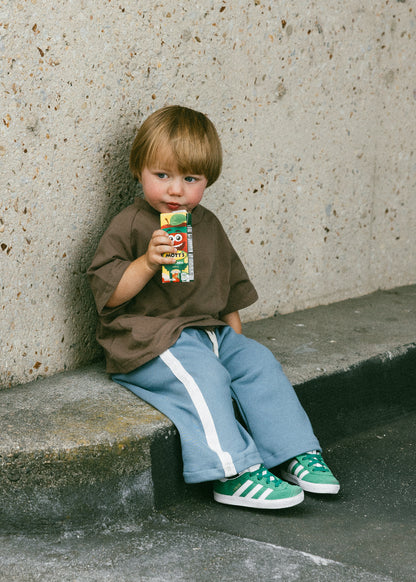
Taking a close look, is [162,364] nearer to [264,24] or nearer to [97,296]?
[97,296]

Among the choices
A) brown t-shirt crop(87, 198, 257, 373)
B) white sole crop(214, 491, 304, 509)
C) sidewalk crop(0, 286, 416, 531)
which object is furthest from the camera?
brown t-shirt crop(87, 198, 257, 373)

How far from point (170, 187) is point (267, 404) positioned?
73cm

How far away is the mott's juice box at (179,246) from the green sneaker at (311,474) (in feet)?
2.08

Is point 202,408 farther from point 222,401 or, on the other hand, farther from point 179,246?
point 179,246

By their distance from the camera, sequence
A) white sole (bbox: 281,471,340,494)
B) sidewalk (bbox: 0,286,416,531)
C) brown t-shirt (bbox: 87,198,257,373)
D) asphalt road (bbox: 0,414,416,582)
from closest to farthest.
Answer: asphalt road (bbox: 0,414,416,582) < sidewalk (bbox: 0,286,416,531) < white sole (bbox: 281,471,340,494) < brown t-shirt (bbox: 87,198,257,373)

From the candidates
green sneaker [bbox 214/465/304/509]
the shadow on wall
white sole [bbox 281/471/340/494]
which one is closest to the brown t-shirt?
the shadow on wall

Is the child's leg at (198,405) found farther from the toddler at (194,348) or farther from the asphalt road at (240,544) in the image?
the asphalt road at (240,544)

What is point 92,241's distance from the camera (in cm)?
256

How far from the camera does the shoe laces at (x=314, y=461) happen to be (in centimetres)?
225

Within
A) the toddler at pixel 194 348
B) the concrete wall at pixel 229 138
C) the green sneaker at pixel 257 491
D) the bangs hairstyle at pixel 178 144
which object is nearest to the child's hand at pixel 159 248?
the toddler at pixel 194 348

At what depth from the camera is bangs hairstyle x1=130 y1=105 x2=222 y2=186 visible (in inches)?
91.7

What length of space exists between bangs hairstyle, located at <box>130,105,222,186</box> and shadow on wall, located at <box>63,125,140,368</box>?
166 millimetres

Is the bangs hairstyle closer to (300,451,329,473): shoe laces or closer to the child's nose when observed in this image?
the child's nose

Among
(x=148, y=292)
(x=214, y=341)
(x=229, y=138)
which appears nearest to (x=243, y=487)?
(x=214, y=341)
